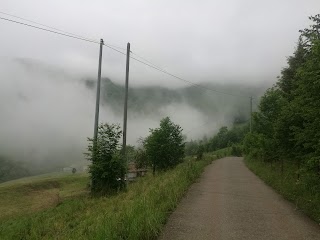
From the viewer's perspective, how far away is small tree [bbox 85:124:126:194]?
25.3 metres

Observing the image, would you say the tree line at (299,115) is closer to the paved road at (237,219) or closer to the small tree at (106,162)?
the paved road at (237,219)

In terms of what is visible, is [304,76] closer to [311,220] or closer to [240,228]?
[311,220]

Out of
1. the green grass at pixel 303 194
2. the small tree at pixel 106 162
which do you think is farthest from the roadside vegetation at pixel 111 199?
the green grass at pixel 303 194

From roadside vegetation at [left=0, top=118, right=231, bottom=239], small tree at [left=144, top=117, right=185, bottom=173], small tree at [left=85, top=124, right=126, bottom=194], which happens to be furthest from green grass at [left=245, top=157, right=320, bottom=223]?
small tree at [left=144, top=117, right=185, bottom=173]

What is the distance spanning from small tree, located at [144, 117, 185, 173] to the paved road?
21.3 metres

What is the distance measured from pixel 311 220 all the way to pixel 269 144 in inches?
462

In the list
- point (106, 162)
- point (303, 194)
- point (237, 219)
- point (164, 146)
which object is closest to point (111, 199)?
point (106, 162)

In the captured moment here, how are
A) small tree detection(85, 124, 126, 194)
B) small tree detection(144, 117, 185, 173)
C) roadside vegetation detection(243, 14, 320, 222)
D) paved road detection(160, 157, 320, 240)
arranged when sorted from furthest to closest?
small tree detection(144, 117, 185, 173), small tree detection(85, 124, 126, 194), roadside vegetation detection(243, 14, 320, 222), paved road detection(160, 157, 320, 240)

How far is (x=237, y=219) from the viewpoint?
1077cm

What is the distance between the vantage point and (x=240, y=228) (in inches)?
385

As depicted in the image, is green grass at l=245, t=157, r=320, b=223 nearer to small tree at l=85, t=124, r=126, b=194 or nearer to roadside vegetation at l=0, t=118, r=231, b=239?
roadside vegetation at l=0, t=118, r=231, b=239

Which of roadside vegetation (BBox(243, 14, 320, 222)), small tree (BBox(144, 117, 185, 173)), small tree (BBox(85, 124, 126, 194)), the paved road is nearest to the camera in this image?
the paved road

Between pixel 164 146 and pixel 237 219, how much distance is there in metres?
26.2

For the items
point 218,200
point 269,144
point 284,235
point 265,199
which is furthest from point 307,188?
point 269,144
